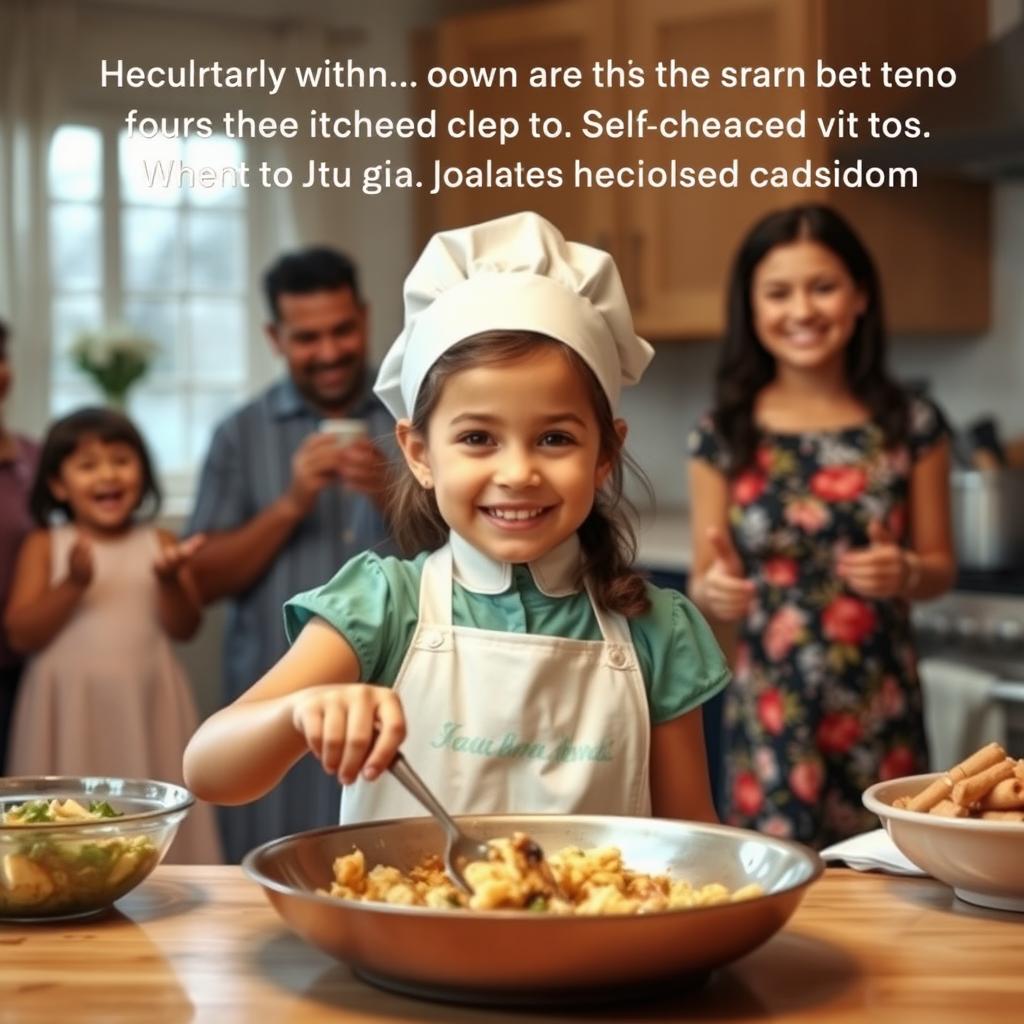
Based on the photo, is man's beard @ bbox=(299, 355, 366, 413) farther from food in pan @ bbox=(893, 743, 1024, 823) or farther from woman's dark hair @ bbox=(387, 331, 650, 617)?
food in pan @ bbox=(893, 743, 1024, 823)

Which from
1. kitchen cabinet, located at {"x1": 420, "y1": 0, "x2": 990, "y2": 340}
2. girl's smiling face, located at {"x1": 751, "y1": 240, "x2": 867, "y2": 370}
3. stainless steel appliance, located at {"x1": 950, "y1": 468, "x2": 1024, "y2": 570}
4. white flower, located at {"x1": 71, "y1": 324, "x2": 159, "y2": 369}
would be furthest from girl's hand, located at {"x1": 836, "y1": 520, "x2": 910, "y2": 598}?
white flower, located at {"x1": 71, "y1": 324, "x2": 159, "y2": 369}

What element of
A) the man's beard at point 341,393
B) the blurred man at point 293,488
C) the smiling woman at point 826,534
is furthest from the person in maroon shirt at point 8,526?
the smiling woman at point 826,534

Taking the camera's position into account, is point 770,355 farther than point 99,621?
No

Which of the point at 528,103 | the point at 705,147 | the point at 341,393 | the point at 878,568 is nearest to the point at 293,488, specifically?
the point at 341,393

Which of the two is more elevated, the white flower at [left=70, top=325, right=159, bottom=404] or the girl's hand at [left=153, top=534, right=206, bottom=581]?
the white flower at [left=70, top=325, right=159, bottom=404]

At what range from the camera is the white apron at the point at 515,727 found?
148 cm

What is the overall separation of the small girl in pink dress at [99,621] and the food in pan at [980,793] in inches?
85.5

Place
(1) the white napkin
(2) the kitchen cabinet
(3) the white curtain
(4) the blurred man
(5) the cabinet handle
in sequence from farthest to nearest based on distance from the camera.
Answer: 1. (5) the cabinet handle
2. (3) the white curtain
3. (2) the kitchen cabinet
4. (4) the blurred man
5. (1) the white napkin

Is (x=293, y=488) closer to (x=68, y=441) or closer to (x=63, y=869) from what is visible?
(x=68, y=441)

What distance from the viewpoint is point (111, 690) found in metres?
3.33

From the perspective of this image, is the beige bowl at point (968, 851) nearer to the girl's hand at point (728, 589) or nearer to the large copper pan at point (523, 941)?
the large copper pan at point (523, 941)

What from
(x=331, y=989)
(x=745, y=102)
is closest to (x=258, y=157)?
(x=745, y=102)

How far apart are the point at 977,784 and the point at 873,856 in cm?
14

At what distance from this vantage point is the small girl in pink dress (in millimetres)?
3289
